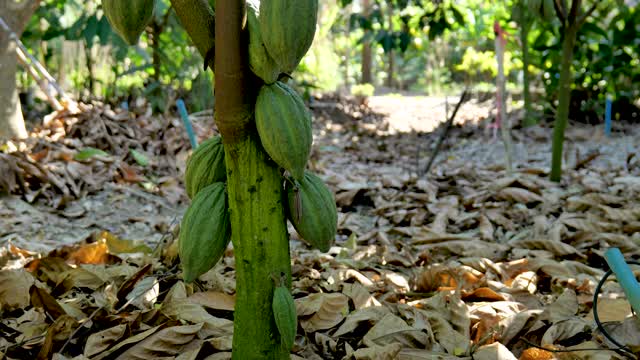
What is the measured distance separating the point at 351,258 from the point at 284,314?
1113mm

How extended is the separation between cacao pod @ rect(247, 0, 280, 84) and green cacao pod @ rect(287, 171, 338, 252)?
150 mm

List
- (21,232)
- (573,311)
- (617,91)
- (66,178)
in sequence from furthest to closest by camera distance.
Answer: (617,91)
(66,178)
(21,232)
(573,311)

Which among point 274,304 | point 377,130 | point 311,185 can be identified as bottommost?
point 377,130

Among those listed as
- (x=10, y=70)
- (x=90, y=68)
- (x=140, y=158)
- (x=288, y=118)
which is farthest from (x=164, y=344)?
(x=90, y=68)

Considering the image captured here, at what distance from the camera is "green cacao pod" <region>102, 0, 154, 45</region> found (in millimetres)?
779

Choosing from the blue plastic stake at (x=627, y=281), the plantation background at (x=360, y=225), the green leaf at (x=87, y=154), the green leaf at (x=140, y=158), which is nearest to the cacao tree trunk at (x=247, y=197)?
the plantation background at (x=360, y=225)

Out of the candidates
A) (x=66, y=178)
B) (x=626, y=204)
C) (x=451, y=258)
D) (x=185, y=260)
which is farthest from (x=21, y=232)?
(x=626, y=204)

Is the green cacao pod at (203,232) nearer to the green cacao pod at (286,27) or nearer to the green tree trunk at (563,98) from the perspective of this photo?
the green cacao pod at (286,27)

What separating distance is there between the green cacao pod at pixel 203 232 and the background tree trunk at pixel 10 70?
2.85 m

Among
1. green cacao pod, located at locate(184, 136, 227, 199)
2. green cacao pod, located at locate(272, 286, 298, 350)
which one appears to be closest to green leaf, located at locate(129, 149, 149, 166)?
green cacao pod, located at locate(184, 136, 227, 199)

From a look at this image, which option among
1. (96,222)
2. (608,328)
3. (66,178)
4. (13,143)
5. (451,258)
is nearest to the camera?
(608,328)

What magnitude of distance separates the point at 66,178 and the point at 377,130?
11.2 feet

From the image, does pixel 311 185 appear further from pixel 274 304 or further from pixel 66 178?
pixel 66 178

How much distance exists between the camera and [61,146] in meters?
3.29
